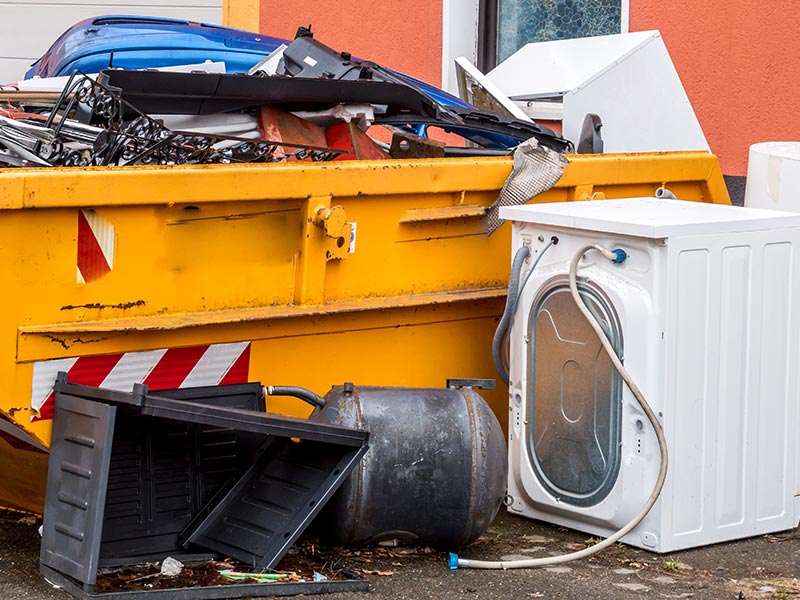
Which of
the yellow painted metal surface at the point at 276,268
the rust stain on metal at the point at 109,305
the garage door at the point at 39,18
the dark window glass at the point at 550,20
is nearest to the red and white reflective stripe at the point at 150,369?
the yellow painted metal surface at the point at 276,268

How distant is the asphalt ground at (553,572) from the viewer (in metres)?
3.54

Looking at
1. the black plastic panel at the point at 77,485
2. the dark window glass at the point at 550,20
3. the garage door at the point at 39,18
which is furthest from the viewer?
the garage door at the point at 39,18

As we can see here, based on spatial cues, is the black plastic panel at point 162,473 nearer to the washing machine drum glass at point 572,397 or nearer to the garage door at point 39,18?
the washing machine drum glass at point 572,397

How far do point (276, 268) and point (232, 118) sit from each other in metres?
0.76

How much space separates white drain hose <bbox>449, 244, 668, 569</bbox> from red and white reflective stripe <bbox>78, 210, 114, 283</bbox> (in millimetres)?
1236

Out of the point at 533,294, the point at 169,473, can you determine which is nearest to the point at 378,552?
the point at 169,473

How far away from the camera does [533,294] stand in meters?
4.15

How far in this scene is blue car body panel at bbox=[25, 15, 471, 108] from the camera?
19.4 feet

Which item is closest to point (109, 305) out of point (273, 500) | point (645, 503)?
point (273, 500)

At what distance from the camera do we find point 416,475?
3.72 metres

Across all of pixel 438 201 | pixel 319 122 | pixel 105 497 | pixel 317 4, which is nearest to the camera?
pixel 105 497

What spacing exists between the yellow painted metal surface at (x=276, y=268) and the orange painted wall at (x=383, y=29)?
3706mm

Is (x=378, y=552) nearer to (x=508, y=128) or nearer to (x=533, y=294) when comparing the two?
(x=533, y=294)

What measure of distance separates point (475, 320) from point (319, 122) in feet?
2.85
